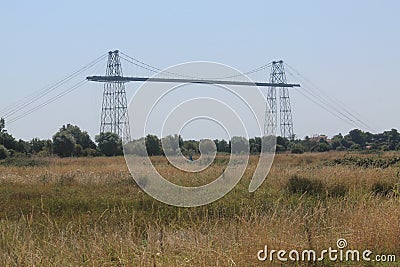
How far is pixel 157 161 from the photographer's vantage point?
86.2 ft

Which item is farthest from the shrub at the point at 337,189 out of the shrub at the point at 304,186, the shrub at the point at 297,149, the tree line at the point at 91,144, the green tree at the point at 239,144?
the shrub at the point at 297,149

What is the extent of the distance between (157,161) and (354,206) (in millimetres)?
18055

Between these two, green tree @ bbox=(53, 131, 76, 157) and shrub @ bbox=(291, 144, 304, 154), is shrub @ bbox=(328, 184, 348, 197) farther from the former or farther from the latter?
shrub @ bbox=(291, 144, 304, 154)

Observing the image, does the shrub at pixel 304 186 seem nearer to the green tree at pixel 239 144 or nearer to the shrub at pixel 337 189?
the shrub at pixel 337 189

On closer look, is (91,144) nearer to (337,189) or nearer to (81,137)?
(81,137)

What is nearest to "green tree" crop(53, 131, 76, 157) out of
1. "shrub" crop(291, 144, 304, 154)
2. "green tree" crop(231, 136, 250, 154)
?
"shrub" crop(291, 144, 304, 154)

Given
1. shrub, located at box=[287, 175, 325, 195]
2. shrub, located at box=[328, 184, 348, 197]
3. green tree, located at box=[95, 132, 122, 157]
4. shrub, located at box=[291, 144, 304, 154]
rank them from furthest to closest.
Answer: shrub, located at box=[291, 144, 304, 154]
green tree, located at box=[95, 132, 122, 157]
shrub, located at box=[287, 175, 325, 195]
shrub, located at box=[328, 184, 348, 197]

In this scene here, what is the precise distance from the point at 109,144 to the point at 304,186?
3250 cm

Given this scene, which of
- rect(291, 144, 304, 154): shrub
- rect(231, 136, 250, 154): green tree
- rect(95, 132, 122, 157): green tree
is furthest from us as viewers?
rect(291, 144, 304, 154): shrub

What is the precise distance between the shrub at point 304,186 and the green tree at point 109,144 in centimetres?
2959

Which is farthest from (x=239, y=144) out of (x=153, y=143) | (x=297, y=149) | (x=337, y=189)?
(x=297, y=149)

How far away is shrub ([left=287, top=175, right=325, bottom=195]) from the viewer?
51.7 ft

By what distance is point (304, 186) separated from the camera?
16453 mm

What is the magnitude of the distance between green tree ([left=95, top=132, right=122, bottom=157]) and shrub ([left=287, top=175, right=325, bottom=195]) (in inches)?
1165
